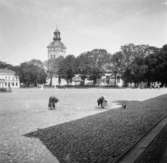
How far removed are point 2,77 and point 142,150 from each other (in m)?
119

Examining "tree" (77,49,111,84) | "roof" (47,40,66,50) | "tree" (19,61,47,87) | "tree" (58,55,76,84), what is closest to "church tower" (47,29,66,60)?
"roof" (47,40,66,50)

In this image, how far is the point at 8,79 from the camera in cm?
11788

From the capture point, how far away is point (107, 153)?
5844 millimetres

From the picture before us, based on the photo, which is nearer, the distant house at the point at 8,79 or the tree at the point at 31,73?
the tree at the point at 31,73

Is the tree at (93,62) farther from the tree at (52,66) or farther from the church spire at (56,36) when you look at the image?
the church spire at (56,36)

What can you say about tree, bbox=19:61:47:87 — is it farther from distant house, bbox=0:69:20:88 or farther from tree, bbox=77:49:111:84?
tree, bbox=77:49:111:84

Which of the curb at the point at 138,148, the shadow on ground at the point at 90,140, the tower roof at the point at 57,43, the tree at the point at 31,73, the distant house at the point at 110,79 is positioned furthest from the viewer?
the tower roof at the point at 57,43

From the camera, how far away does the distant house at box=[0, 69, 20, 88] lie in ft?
378

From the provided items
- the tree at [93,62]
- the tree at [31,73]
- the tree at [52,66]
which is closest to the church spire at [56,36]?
the tree at [52,66]

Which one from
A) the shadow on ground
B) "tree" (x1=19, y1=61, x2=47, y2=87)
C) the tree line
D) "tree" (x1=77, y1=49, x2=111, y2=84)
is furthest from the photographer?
"tree" (x1=19, y1=61, x2=47, y2=87)

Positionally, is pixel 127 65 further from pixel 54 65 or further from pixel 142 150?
pixel 142 150

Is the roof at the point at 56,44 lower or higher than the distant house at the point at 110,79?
higher

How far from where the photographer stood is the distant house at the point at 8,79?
115312 millimetres

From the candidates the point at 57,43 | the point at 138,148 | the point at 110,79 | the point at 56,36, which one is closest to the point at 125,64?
the point at 110,79
